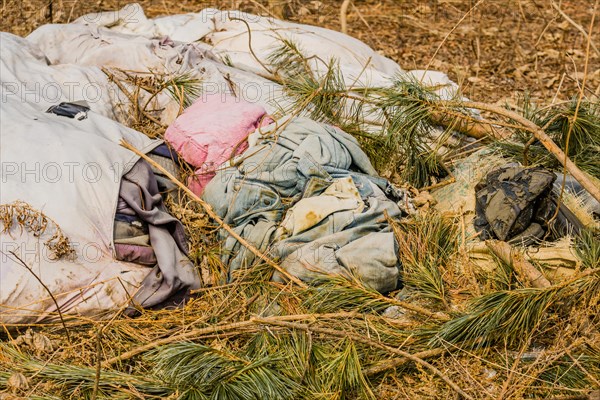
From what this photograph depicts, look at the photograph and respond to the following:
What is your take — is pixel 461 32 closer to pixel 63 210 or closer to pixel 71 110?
pixel 71 110

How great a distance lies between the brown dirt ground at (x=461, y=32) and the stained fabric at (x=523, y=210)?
1779 millimetres

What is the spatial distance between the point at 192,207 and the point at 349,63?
4.71 feet

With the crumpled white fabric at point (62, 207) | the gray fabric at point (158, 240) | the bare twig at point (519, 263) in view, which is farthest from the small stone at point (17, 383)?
the bare twig at point (519, 263)

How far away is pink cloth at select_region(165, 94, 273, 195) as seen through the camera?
10.7 feet

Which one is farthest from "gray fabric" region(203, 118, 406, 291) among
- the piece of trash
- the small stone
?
the small stone

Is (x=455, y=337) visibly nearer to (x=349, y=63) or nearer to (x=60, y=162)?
(x=60, y=162)

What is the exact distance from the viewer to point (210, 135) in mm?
3283

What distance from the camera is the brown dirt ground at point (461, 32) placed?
16.4 ft

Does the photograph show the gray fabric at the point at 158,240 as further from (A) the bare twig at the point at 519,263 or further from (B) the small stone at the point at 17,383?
(A) the bare twig at the point at 519,263

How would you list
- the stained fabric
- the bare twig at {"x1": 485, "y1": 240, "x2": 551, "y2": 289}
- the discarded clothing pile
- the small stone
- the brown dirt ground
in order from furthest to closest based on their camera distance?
the brown dirt ground → the stained fabric → the discarded clothing pile → the bare twig at {"x1": 485, "y1": 240, "x2": 551, "y2": 289} → the small stone

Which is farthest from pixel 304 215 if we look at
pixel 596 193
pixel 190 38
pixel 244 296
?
pixel 190 38

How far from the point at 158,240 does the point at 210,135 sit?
0.59 meters

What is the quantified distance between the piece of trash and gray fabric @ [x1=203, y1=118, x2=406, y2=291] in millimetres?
698

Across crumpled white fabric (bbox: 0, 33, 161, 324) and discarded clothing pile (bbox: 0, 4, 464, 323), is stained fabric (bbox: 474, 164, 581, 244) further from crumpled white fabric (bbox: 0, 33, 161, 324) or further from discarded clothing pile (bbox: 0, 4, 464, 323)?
crumpled white fabric (bbox: 0, 33, 161, 324)
